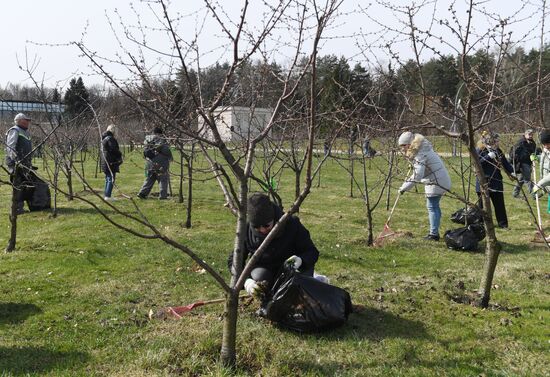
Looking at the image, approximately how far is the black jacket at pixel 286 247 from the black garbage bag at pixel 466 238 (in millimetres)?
3196

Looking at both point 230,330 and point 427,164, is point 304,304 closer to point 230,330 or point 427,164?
point 230,330

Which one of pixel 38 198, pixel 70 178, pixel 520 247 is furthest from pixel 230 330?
→ pixel 38 198

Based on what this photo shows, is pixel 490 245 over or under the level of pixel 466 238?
over

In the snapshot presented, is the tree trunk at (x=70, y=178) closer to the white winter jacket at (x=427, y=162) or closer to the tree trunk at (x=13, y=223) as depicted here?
the tree trunk at (x=13, y=223)

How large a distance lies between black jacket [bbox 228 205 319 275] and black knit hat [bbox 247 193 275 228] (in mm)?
290

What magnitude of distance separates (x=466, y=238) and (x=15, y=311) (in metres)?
5.24

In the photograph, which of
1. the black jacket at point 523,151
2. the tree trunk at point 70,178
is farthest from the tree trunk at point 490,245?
the black jacket at point 523,151

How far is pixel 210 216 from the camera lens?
8.98 meters

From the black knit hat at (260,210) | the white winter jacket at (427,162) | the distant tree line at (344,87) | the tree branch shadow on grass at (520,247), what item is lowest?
the tree branch shadow on grass at (520,247)

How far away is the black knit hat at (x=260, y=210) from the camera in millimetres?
3666

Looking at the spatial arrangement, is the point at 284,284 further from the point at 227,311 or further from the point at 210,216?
the point at 210,216

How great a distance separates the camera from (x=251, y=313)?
406cm

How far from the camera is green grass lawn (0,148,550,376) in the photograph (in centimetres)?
326

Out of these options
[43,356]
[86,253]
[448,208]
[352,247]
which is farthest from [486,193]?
[448,208]
